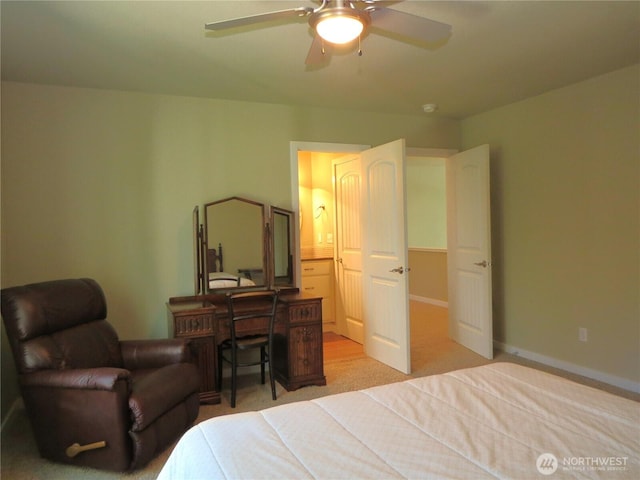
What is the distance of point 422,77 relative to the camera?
3332 mm

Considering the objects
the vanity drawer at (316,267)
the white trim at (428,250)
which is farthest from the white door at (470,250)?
the white trim at (428,250)

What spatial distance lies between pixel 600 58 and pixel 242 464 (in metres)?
3.45

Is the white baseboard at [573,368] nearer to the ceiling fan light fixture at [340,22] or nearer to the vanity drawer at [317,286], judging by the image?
the vanity drawer at [317,286]

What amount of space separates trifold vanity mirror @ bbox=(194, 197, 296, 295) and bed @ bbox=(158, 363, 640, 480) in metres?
2.25

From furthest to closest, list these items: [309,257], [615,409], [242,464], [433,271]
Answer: [433,271] < [309,257] < [615,409] < [242,464]

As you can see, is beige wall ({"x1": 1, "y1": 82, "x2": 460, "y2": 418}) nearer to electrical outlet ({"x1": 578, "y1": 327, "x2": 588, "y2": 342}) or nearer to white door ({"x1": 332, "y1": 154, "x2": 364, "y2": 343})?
white door ({"x1": 332, "y1": 154, "x2": 364, "y2": 343})

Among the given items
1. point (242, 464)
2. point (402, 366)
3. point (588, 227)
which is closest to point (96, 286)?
point (242, 464)

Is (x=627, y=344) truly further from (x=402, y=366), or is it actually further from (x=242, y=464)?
(x=242, y=464)

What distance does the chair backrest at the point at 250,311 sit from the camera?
321cm

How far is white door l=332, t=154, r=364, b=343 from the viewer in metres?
4.62

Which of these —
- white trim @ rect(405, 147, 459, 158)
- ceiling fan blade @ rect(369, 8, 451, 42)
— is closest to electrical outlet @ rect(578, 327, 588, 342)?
white trim @ rect(405, 147, 459, 158)

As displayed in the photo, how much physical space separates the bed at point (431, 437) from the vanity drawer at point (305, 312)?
5.84 feet

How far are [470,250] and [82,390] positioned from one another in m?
3.58

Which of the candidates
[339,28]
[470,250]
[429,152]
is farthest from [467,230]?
[339,28]
